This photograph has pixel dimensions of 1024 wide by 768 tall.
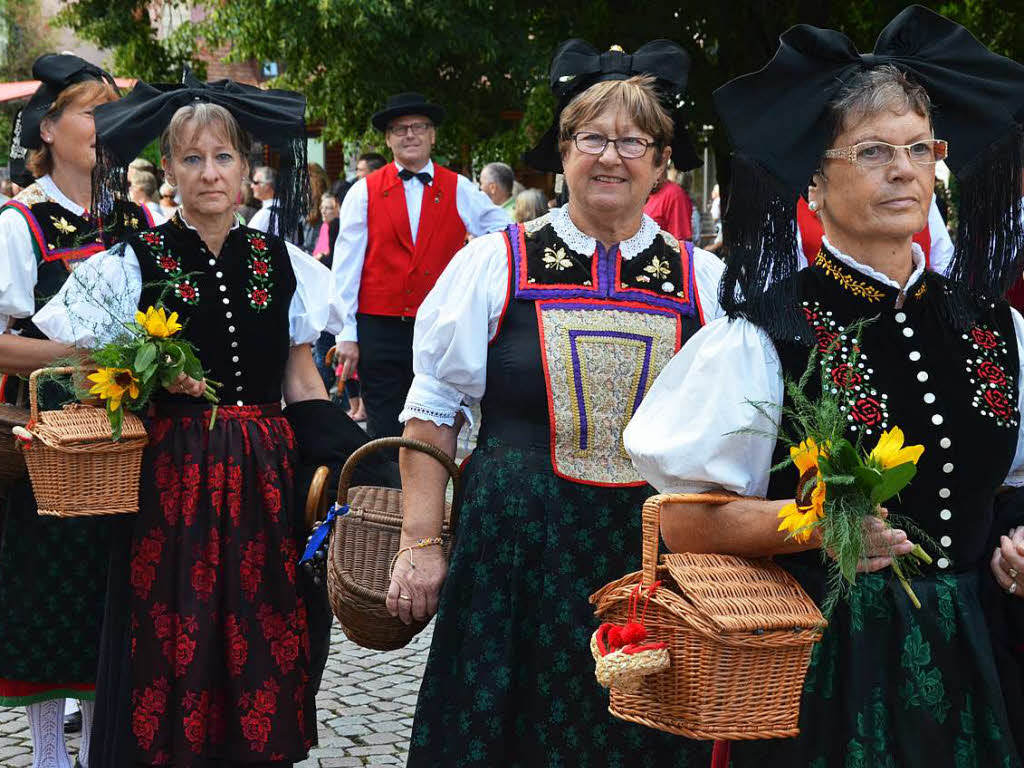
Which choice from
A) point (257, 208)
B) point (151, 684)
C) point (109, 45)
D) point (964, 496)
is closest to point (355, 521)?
point (151, 684)

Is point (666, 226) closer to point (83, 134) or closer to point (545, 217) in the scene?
point (83, 134)

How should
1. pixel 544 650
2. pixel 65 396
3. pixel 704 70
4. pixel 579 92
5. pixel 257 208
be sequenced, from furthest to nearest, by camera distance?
pixel 257 208
pixel 704 70
pixel 65 396
pixel 579 92
pixel 544 650

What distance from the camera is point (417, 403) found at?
3135mm

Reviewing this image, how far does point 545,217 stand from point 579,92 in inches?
11.5

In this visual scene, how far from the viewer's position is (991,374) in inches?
94.9

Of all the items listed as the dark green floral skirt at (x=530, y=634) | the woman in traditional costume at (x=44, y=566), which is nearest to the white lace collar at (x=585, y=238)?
the dark green floral skirt at (x=530, y=634)

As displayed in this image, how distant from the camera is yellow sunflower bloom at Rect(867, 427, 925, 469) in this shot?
2.09 meters

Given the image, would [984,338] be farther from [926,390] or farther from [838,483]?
[838,483]

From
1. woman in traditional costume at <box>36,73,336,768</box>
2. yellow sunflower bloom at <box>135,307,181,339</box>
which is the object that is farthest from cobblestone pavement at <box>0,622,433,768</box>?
yellow sunflower bloom at <box>135,307,181,339</box>

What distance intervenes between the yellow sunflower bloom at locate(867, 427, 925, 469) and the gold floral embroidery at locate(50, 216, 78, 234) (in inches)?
114

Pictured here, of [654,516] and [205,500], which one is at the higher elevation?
[654,516]

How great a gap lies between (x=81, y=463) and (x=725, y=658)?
198cm

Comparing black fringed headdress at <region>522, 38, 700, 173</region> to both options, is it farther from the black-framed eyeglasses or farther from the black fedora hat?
the black fedora hat

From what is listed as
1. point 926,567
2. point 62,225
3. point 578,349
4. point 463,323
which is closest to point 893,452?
point 926,567
